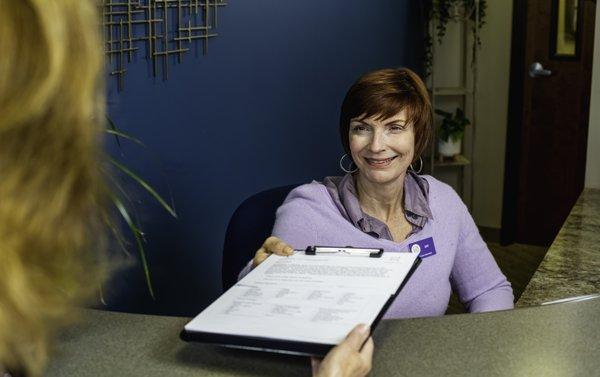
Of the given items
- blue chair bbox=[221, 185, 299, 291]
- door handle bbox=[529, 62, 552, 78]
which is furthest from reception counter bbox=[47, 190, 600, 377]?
door handle bbox=[529, 62, 552, 78]

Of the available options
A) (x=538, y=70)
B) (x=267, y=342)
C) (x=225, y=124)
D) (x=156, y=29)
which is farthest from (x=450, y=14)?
(x=267, y=342)

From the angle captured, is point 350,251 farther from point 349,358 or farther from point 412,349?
point 349,358

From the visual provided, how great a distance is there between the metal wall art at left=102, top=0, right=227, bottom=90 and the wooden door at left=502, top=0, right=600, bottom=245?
8.17 ft

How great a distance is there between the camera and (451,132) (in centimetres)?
500

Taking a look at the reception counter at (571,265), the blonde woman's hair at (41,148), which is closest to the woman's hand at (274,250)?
the reception counter at (571,265)

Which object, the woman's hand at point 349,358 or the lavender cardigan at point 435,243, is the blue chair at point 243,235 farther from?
the woman's hand at point 349,358

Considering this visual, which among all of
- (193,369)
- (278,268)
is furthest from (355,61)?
(193,369)

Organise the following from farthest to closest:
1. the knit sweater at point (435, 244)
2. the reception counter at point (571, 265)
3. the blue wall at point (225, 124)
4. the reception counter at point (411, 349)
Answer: the blue wall at point (225, 124) < the knit sweater at point (435, 244) < the reception counter at point (571, 265) < the reception counter at point (411, 349)

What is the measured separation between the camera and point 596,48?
2969 millimetres

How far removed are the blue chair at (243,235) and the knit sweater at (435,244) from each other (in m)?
0.04

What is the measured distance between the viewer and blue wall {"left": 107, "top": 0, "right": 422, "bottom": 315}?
2445 mm

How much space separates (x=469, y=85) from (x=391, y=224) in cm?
334

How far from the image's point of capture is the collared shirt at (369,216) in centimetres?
205

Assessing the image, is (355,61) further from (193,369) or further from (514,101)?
(193,369)
